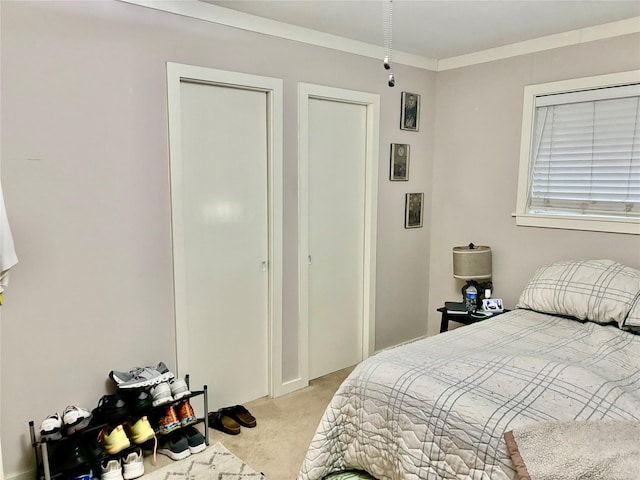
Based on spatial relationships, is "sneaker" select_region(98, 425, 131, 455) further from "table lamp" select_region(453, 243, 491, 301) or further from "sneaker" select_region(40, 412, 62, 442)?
"table lamp" select_region(453, 243, 491, 301)

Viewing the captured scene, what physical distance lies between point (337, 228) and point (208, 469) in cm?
173

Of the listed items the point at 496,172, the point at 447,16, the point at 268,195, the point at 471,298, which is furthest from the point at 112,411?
the point at 496,172

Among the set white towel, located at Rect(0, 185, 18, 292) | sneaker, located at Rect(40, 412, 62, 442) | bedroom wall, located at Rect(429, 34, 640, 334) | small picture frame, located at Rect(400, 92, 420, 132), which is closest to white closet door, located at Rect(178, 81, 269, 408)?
sneaker, located at Rect(40, 412, 62, 442)

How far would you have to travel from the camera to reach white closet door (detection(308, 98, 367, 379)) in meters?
3.10

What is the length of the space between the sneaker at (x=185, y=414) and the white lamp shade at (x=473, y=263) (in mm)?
2039

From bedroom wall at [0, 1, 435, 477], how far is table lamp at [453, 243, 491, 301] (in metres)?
1.89

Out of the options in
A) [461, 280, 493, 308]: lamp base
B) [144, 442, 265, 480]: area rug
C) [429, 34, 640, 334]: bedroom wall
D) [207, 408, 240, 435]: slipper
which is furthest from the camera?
[461, 280, 493, 308]: lamp base

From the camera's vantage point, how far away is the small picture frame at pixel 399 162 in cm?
345

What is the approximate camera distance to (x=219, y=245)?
8.91ft

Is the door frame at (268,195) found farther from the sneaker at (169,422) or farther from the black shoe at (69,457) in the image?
the black shoe at (69,457)

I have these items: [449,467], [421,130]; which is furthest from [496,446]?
[421,130]

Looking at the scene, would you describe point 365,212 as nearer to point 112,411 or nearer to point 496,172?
point 496,172

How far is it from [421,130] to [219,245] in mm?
1917

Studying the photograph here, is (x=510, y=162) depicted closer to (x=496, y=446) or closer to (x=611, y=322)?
(x=611, y=322)
